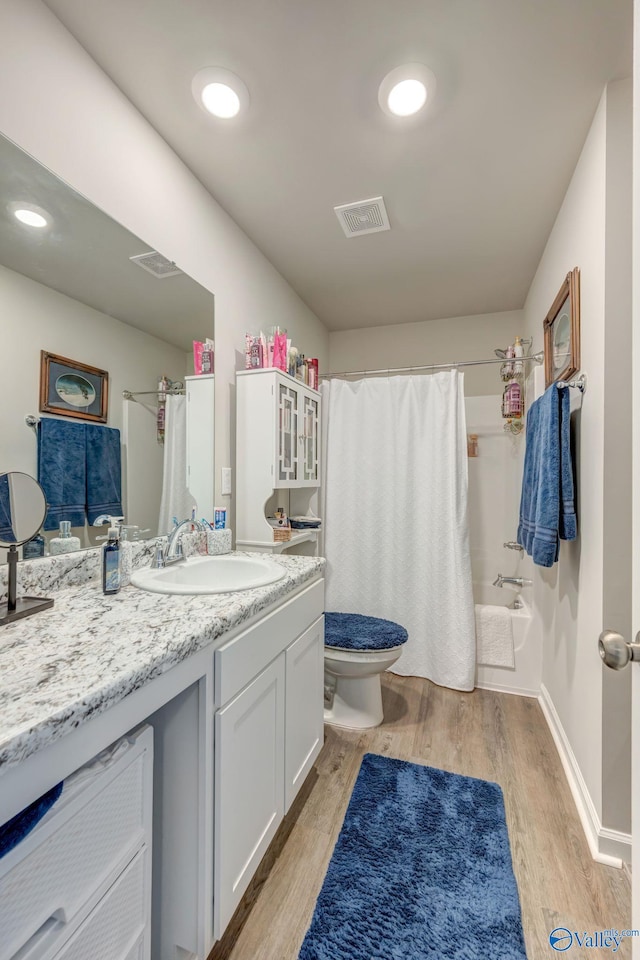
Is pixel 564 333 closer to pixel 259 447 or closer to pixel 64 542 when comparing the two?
pixel 259 447

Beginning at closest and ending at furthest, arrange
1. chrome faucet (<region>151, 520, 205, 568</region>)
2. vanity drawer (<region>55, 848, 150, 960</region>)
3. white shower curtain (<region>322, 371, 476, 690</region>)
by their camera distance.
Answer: vanity drawer (<region>55, 848, 150, 960</region>)
chrome faucet (<region>151, 520, 205, 568</region>)
white shower curtain (<region>322, 371, 476, 690</region>)

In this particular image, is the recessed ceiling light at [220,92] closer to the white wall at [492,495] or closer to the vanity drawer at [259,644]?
the vanity drawer at [259,644]

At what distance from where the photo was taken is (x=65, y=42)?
1152 millimetres

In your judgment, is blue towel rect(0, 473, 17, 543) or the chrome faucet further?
the chrome faucet

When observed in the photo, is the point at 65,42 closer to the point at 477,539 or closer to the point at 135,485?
the point at 135,485

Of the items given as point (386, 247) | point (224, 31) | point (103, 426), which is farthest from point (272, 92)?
point (103, 426)

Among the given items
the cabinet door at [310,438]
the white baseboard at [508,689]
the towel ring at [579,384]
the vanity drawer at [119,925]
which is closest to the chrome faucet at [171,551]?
the vanity drawer at [119,925]

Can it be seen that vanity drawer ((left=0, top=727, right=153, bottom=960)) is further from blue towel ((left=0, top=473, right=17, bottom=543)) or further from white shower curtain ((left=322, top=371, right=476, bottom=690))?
white shower curtain ((left=322, top=371, right=476, bottom=690))

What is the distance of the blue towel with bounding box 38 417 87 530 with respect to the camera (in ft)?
3.65

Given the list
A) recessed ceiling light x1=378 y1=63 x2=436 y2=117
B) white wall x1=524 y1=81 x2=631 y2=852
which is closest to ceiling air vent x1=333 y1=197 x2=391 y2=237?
recessed ceiling light x1=378 y1=63 x2=436 y2=117

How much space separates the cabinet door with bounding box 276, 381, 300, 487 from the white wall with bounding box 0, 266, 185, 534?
515mm

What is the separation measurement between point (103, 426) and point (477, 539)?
2.52 m

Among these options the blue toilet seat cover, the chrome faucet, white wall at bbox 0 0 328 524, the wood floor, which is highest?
white wall at bbox 0 0 328 524

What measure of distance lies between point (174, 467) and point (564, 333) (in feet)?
5.74
